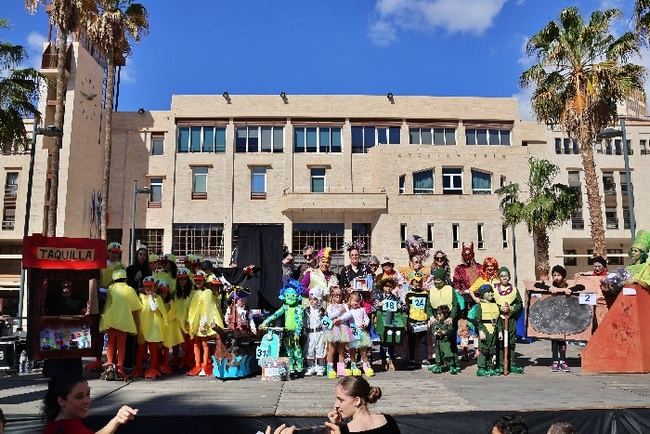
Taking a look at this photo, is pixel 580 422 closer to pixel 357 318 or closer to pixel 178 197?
pixel 357 318

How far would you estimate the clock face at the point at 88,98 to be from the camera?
37594 mm

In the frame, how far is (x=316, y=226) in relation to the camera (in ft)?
125

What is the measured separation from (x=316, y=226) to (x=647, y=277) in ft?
93.5

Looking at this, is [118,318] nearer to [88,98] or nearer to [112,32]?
[112,32]

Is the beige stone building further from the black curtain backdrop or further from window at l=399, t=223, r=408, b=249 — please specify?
the black curtain backdrop

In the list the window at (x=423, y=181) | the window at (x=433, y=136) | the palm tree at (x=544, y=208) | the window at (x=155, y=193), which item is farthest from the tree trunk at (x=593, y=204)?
the window at (x=155, y=193)

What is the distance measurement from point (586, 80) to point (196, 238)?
25976mm

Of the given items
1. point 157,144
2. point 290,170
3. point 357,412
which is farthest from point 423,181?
point 357,412

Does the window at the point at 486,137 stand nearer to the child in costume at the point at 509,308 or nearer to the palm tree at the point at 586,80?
the palm tree at the point at 586,80

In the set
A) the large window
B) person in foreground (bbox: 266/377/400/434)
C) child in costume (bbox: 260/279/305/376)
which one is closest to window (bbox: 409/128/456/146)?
the large window

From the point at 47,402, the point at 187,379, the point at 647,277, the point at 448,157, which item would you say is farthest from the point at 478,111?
the point at 47,402

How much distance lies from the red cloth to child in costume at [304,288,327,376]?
5.71 meters

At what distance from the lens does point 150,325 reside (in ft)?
30.9

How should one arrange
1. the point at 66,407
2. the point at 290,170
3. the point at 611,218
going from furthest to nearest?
the point at 611,218, the point at 290,170, the point at 66,407
